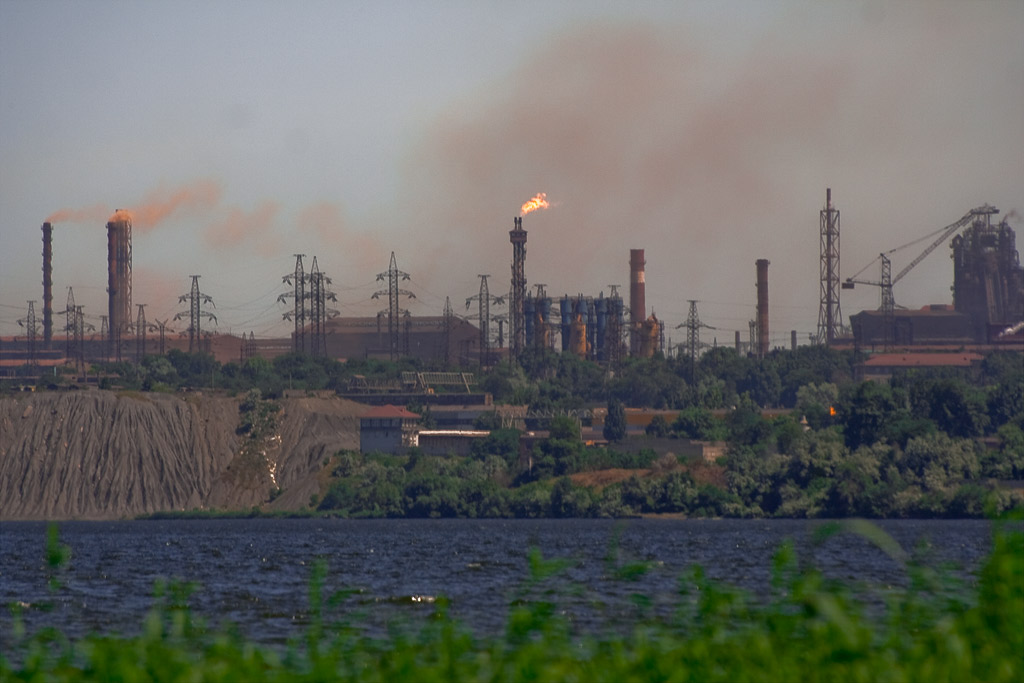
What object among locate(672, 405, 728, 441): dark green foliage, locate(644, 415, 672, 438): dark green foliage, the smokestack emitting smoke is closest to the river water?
locate(672, 405, 728, 441): dark green foliage

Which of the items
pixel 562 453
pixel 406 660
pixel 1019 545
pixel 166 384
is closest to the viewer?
pixel 406 660

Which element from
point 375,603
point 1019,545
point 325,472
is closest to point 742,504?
point 325,472

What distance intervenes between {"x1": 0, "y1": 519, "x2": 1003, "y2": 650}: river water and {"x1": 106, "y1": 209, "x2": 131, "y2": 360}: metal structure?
287 ft

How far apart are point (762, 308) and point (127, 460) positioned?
86576 millimetres

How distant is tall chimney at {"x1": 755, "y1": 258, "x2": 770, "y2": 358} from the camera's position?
178775 mm

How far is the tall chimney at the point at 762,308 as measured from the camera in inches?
7038

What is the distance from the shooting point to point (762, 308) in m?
181

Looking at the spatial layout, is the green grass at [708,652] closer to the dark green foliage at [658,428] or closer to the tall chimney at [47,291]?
the dark green foliage at [658,428]

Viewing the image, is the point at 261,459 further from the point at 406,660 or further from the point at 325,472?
the point at 406,660

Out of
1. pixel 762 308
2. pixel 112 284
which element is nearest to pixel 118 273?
pixel 112 284

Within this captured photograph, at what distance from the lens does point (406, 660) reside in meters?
12.7

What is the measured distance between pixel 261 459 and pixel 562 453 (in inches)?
1075

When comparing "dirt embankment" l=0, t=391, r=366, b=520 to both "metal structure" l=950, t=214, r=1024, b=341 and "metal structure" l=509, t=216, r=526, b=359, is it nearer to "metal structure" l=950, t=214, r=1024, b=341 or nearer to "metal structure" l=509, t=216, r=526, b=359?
"metal structure" l=509, t=216, r=526, b=359

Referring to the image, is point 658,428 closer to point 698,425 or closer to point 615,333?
point 698,425
